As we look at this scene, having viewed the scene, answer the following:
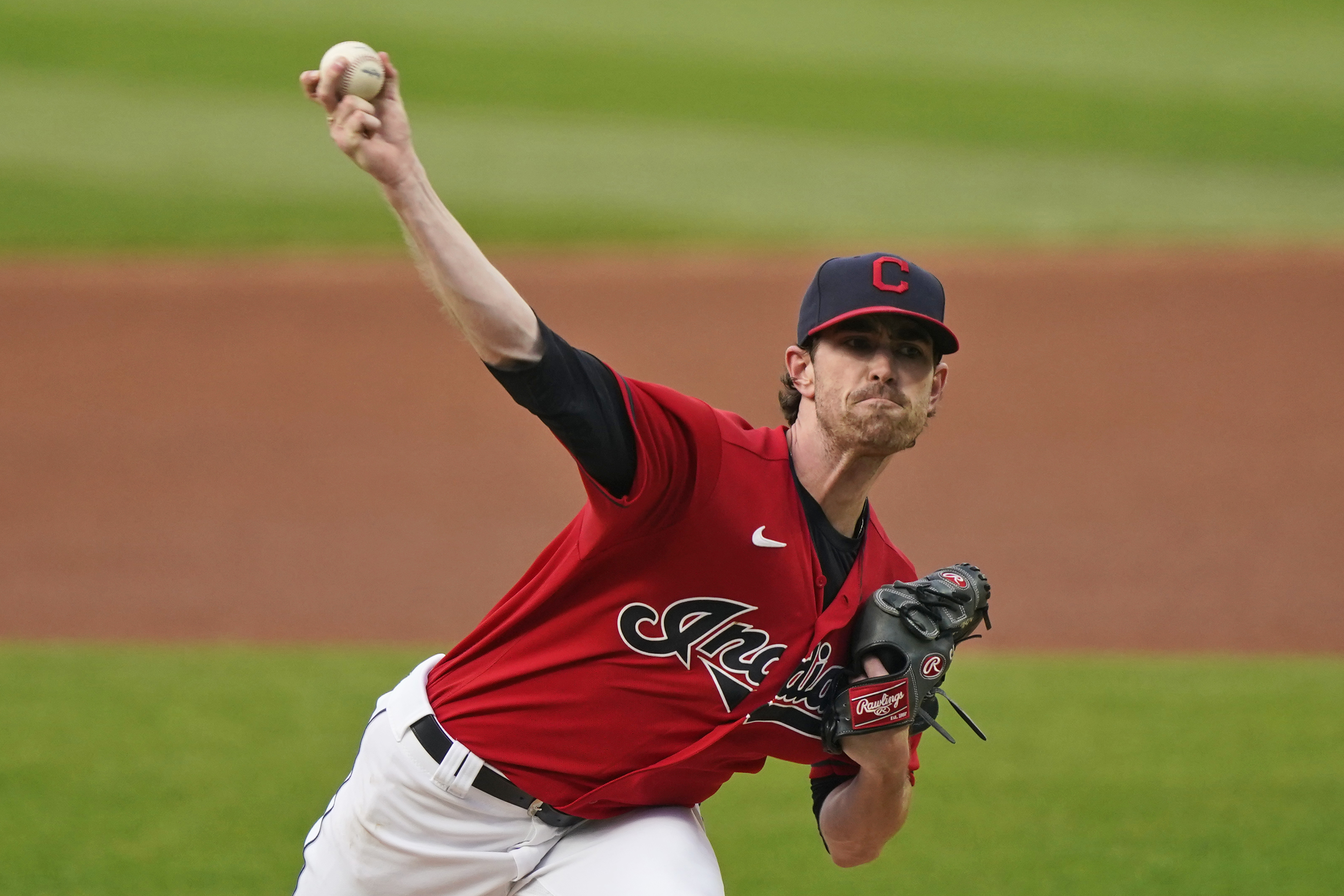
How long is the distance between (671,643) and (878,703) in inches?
18.8

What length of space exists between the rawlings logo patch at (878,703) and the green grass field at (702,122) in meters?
12.3

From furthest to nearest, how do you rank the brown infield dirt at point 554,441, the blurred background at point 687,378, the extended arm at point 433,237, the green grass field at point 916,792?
the brown infield dirt at point 554,441 → the blurred background at point 687,378 → the green grass field at point 916,792 → the extended arm at point 433,237

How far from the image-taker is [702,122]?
727 inches

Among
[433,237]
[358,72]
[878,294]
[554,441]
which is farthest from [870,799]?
[554,441]

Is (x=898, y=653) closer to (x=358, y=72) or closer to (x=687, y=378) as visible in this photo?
(x=358, y=72)

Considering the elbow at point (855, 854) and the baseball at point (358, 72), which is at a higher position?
the baseball at point (358, 72)

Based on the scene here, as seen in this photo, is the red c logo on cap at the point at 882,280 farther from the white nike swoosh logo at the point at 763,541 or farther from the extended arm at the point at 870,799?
the extended arm at the point at 870,799

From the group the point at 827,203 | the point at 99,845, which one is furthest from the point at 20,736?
the point at 827,203

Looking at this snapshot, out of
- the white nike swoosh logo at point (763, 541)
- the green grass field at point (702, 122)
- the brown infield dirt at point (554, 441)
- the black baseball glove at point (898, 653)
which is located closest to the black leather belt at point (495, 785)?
the black baseball glove at point (898, 653)

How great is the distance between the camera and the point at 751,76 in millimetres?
19578

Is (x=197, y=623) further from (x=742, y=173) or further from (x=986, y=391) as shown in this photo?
(x=742, y=173)

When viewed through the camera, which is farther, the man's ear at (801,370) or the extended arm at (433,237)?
the man's ear at (801,370)

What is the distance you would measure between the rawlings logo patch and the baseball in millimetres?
1603

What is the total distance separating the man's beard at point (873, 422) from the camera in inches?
124
